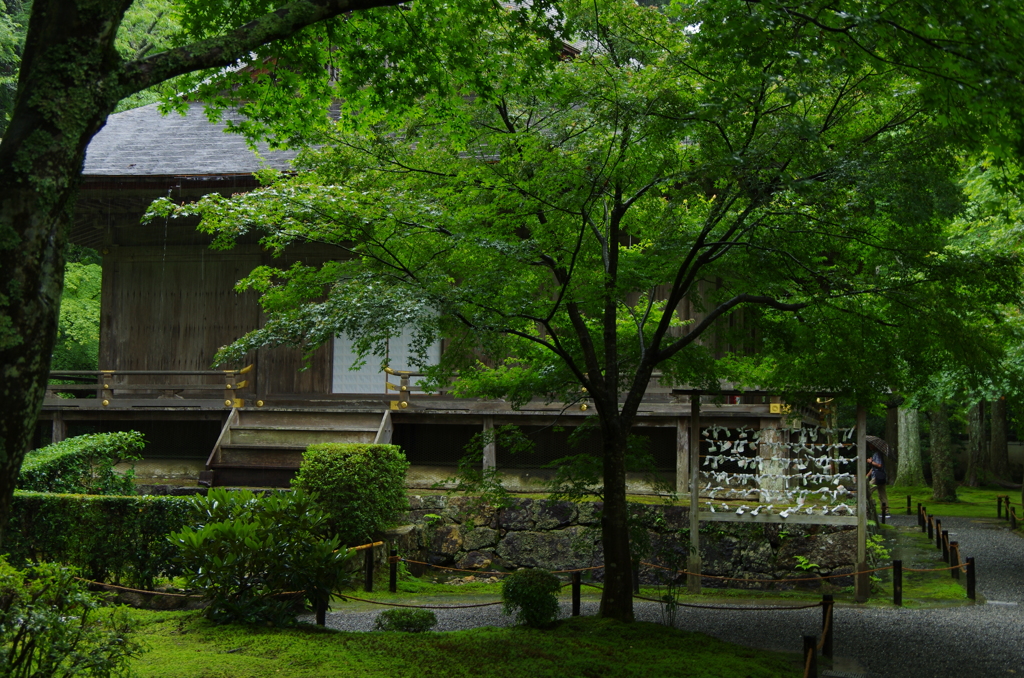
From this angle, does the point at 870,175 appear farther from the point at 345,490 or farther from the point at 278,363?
the point at 278,363

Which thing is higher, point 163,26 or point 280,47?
point 163,26

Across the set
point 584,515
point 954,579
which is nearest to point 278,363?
point 584,515

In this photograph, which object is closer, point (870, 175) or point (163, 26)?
point (870, 175)

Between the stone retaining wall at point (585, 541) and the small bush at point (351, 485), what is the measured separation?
68cm

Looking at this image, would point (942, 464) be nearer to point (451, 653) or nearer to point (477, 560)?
point (477, 560)

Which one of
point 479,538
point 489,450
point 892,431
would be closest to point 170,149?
point 489,450

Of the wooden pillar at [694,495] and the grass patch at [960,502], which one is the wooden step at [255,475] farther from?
the grass patch at [960,502]

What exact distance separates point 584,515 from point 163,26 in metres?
17.7

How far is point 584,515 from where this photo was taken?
14.4 m

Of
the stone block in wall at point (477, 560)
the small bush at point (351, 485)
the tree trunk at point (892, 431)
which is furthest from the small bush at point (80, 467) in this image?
the tree trunk at point (892, 431)

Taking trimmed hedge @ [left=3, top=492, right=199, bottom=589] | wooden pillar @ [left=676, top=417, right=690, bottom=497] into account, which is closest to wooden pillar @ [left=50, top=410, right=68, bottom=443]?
trimmed hedge @ [left=3, top=492, right=199, bottom=589]

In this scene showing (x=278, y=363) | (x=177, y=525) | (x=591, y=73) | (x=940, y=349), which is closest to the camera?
(x=591, y=73)

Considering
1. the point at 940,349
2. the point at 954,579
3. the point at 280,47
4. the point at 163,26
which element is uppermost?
the point at 163,26

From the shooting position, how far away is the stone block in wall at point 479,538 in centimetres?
1449
